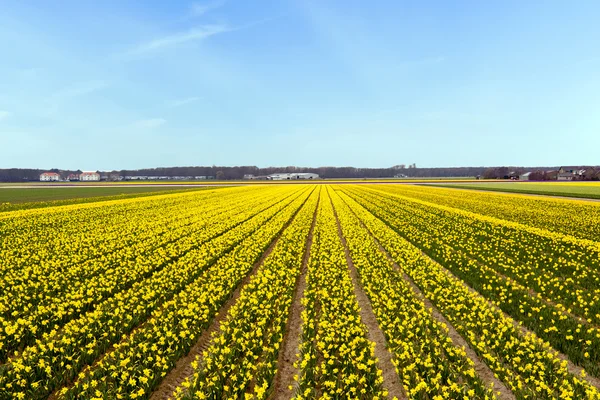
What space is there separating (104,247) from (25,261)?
325 centimetres

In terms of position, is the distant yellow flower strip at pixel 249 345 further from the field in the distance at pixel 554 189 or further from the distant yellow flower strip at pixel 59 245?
the field in the distance at pixel 554 189

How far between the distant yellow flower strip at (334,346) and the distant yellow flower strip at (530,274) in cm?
488

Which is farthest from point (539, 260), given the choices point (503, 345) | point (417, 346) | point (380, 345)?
point (380, 345)

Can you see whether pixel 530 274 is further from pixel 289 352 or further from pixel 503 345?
pixel 289 352

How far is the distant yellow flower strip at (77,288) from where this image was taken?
27.0 feet

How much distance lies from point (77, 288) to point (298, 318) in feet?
26.0

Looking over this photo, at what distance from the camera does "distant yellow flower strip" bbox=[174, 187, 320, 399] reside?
233 inches

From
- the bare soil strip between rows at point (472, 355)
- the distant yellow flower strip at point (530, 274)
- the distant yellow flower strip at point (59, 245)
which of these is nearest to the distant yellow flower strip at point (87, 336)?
the distant yellow flower strip at point (59, 245)

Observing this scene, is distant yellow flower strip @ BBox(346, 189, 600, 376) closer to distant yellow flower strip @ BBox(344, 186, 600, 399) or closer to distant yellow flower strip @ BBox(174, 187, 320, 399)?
distant yellow flower strip @ BBox(344, 186, 600, 399)

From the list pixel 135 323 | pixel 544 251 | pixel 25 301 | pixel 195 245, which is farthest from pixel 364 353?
pixel 544 251

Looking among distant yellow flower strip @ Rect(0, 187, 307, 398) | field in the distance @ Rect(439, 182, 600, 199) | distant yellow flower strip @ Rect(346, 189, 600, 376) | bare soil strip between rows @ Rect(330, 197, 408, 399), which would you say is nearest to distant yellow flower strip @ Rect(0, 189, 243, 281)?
distant yellow flower strip @ Rect(0, 187, 307, 398)

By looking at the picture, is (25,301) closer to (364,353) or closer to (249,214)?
(364,353)

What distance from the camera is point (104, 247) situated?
16.6 m

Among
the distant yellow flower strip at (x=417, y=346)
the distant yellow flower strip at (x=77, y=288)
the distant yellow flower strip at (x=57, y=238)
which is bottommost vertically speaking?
the distant yellow flower strip at (x=417, y=346)
